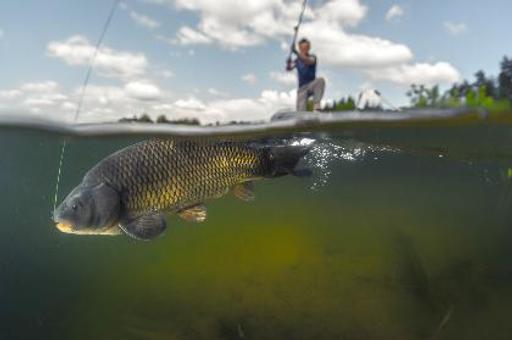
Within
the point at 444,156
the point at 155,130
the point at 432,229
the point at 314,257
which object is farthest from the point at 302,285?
the point at 444,156

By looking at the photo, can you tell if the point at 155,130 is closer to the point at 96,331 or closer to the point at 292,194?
the point at 96,331

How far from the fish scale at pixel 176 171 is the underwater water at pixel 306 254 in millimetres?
3884

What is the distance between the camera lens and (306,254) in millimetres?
12586

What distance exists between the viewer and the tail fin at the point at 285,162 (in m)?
4.97

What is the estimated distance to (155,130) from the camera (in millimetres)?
10188

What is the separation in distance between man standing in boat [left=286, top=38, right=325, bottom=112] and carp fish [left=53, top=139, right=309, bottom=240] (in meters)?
1.80

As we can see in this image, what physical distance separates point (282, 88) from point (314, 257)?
6.51 m

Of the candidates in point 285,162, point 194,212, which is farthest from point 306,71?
point 194,212

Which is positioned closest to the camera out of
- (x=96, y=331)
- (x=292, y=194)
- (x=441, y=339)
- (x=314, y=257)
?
(x=441, y=339)

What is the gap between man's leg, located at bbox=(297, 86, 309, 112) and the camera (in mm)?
6883

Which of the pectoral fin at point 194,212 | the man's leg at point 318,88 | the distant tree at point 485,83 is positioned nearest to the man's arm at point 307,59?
the man's leg at point 318,88

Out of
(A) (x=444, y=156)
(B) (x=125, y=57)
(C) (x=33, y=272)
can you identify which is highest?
(B) (x=125, y=57)

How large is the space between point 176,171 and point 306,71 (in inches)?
109

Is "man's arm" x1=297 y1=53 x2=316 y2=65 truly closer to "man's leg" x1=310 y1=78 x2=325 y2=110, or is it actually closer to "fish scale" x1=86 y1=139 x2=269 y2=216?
"man's leg" x1=310 y1=78 x2=325 y2=110
